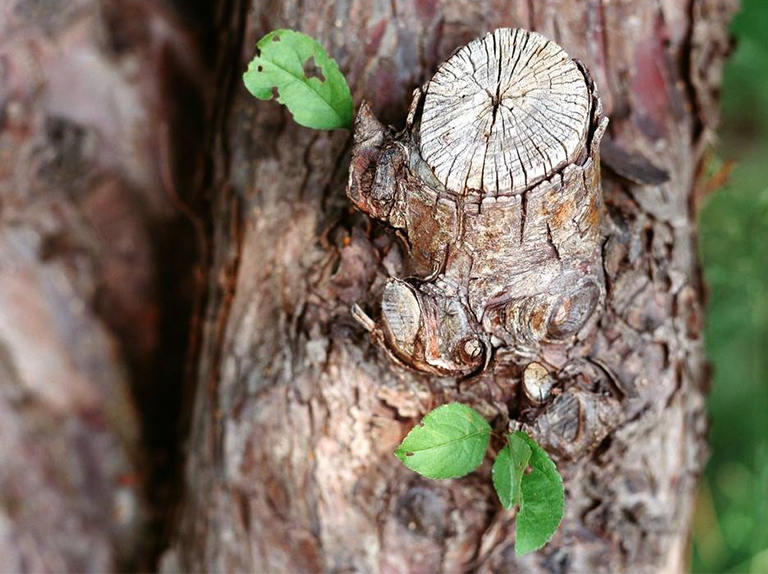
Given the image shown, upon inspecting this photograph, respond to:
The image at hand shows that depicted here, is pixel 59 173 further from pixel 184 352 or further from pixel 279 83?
pixel 279 83

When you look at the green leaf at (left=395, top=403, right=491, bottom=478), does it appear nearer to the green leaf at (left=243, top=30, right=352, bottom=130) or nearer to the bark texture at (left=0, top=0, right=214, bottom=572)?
the green leaf at (left=243, top=30, right=352, bottom=130)

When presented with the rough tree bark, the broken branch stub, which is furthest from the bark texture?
the broken branch stub

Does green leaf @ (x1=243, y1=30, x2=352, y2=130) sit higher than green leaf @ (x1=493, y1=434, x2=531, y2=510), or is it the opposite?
green leaf @ (x1=243, y1=30, x2=352, y2=130)

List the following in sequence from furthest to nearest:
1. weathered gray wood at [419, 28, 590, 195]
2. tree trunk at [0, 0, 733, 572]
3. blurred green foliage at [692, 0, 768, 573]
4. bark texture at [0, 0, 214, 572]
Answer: blurred green foliage at [692, 0, 768, 573], bark texture at [0, 0, 214, 572], tree trunk at [0, 0, 733, 572], weathered gray wood at [419, 28, 590, 195]

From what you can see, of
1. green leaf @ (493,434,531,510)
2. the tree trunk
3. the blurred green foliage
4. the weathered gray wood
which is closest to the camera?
the weathered gray wood

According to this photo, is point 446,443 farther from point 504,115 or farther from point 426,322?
point 504,115

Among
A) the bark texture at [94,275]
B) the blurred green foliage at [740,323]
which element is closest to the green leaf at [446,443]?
the bark texture at [94,275]

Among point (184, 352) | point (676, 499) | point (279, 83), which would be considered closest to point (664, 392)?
point (676, 499)
